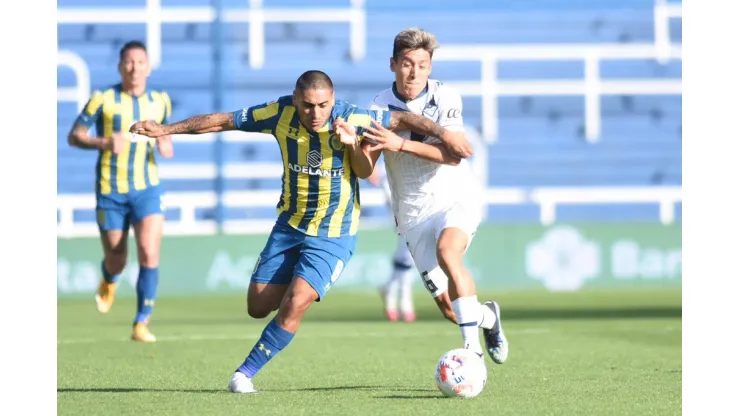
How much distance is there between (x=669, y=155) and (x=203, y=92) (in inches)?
271

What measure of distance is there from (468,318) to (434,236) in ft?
1.97

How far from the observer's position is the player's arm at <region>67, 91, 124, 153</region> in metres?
10.4

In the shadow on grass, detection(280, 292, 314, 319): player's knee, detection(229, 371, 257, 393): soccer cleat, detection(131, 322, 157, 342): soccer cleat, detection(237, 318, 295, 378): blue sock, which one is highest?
detection(280, 292, 314, 319): player's knee

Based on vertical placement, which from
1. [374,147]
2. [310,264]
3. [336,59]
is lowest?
[310,264]

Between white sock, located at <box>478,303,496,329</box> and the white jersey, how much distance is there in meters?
0.60

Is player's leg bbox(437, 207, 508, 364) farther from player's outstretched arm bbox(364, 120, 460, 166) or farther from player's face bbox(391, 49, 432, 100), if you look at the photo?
player's face bbox(391, 49, 432, 100)

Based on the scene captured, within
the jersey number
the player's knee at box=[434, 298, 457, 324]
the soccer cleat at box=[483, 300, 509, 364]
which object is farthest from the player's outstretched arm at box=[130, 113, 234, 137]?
the soccer cleat at box=[483, 300, 509, 364]

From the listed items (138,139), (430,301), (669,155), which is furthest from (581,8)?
(138,139)

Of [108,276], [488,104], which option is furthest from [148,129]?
[488,104]

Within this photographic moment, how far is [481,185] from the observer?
19422 mm

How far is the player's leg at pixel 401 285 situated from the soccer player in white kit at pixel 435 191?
15.8ft

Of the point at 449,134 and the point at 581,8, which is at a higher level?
the point at 581,8

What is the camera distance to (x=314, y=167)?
729 centimetres

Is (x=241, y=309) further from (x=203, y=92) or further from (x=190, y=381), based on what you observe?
(x=190, y=381)
